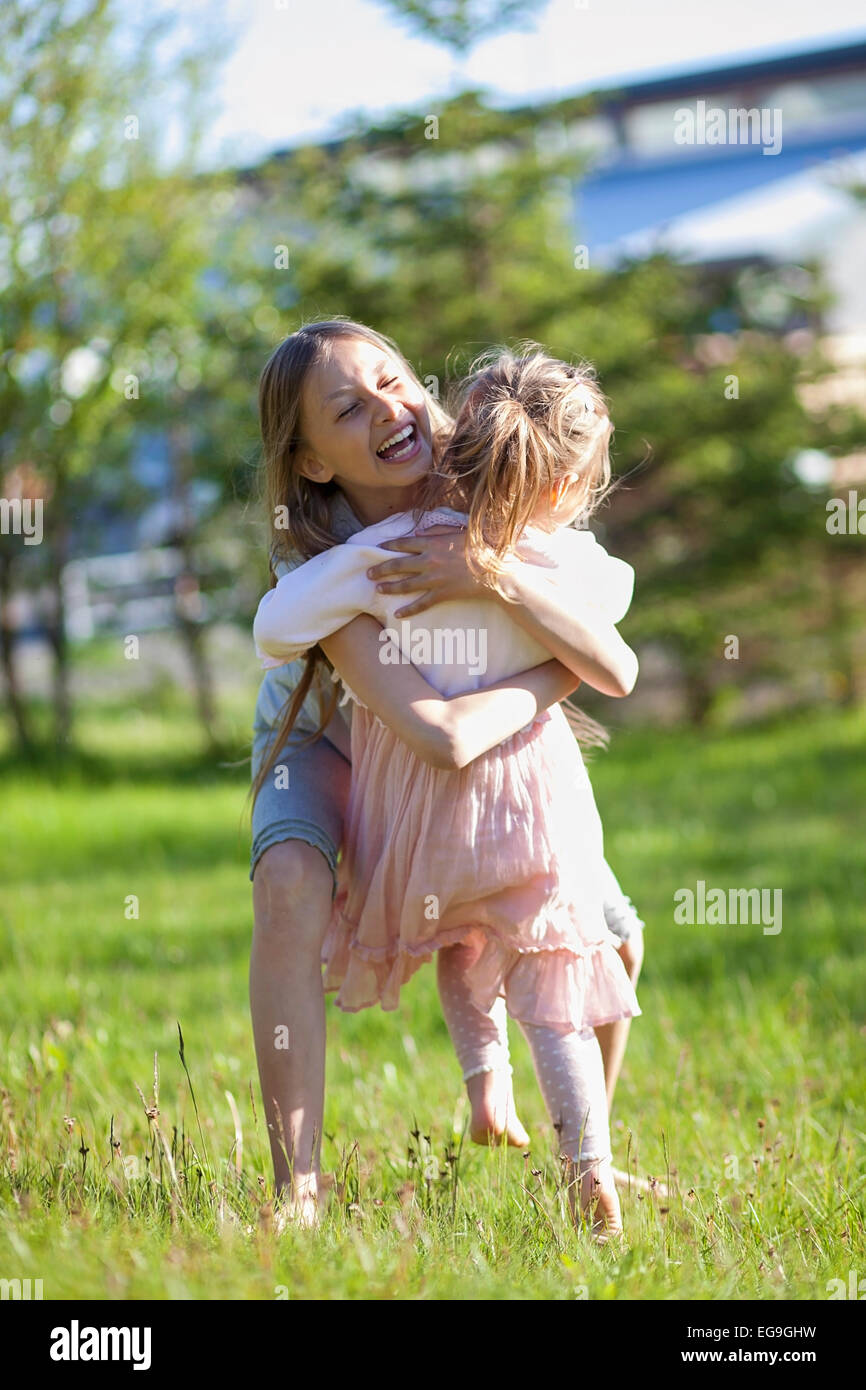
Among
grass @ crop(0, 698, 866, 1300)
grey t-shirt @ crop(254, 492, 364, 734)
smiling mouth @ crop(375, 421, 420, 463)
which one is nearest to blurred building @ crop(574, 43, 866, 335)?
grass @ crop(0, 698, 866, 1300)

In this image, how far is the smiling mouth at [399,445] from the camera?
2656 millimetres

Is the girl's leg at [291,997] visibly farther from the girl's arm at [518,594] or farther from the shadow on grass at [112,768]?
the shadow on grass at [112,768]

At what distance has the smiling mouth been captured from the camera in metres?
2.66

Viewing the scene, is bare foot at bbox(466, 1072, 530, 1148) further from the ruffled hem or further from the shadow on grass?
the shadow on grass

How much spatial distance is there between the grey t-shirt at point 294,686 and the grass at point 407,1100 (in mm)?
709

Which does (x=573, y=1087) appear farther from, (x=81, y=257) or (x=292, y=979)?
(x=81, y=257)

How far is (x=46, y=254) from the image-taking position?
9.34 metres

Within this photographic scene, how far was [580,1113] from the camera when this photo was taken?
246 cm

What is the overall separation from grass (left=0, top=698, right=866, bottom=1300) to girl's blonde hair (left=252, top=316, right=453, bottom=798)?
79 cm

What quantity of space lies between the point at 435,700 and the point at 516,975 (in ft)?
1.63
